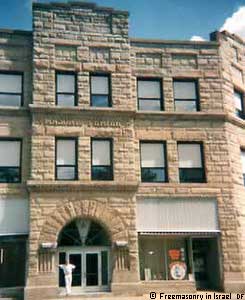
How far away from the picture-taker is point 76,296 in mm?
20766

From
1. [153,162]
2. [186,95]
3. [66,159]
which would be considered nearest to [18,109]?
[66,159]

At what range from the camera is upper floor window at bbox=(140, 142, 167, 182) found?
23.6 metres

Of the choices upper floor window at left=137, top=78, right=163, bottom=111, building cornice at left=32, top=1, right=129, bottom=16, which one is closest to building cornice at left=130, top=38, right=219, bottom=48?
building cornice at left=32, top=1, right=129, bottom=16

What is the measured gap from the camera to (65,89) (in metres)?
23.8

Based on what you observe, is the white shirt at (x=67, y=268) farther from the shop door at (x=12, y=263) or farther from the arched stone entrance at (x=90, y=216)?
the shop door at (x=12, y=263)

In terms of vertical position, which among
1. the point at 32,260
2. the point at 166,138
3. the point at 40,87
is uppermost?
the point at 40,87

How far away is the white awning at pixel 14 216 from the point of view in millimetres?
21556

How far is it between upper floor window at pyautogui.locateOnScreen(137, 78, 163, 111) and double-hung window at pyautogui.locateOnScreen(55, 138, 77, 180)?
460 cm

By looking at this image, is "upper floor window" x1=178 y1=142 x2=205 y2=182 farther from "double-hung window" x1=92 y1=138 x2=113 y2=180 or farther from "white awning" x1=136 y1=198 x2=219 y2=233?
"double-hung window" x1=92 y1=138 x2=113 y2=180

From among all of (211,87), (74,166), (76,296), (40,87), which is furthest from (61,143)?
(211,87)

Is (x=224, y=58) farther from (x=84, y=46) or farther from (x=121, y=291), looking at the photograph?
(x=121, y=291)

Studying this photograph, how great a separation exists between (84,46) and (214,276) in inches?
573

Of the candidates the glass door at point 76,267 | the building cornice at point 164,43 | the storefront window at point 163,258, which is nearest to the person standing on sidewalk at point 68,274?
the glass door at point 76,267

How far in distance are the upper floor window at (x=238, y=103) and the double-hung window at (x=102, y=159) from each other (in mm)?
8734
